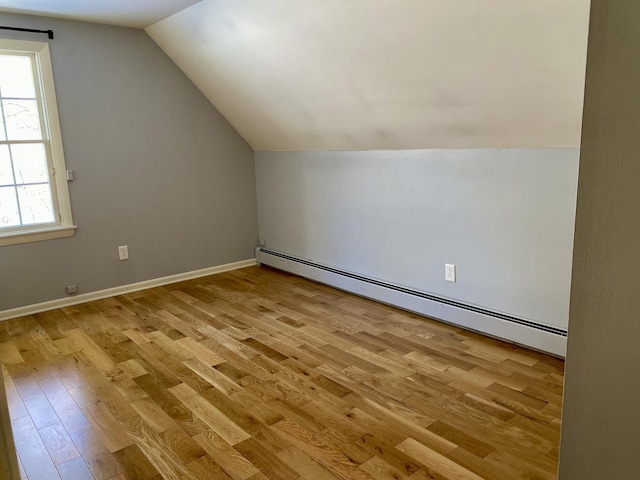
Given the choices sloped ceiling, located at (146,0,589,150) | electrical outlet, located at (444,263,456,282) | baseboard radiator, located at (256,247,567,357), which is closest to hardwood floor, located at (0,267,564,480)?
baseboard radiator, located at (256,247,567,357)

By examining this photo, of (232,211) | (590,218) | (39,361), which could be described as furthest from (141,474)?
(232,211)

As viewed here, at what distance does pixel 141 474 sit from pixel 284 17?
2499 millimetres

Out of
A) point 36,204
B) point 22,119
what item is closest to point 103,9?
point 22,119

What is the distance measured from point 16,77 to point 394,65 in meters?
2.80

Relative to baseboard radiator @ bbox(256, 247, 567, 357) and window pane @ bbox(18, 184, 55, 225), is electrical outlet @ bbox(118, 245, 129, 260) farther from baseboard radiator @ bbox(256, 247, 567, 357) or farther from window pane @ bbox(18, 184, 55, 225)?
baseboard radiator @ bbox(256, 247, 567, 357)

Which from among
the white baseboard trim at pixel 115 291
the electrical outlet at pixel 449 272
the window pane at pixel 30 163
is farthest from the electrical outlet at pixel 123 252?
the electrical outlet at pixel 449 272

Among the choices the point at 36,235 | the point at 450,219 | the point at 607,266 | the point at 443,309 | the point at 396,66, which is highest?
the point at 396,66

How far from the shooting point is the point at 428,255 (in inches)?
138

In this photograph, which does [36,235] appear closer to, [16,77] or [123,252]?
[123,252]

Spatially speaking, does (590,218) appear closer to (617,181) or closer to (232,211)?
(617,181)

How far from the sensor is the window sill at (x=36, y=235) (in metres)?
3.70

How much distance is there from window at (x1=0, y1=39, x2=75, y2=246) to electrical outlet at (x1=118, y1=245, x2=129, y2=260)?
471mm

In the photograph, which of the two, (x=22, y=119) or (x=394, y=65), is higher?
(x=394, y=65)

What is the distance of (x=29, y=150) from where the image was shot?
3.78 meters
